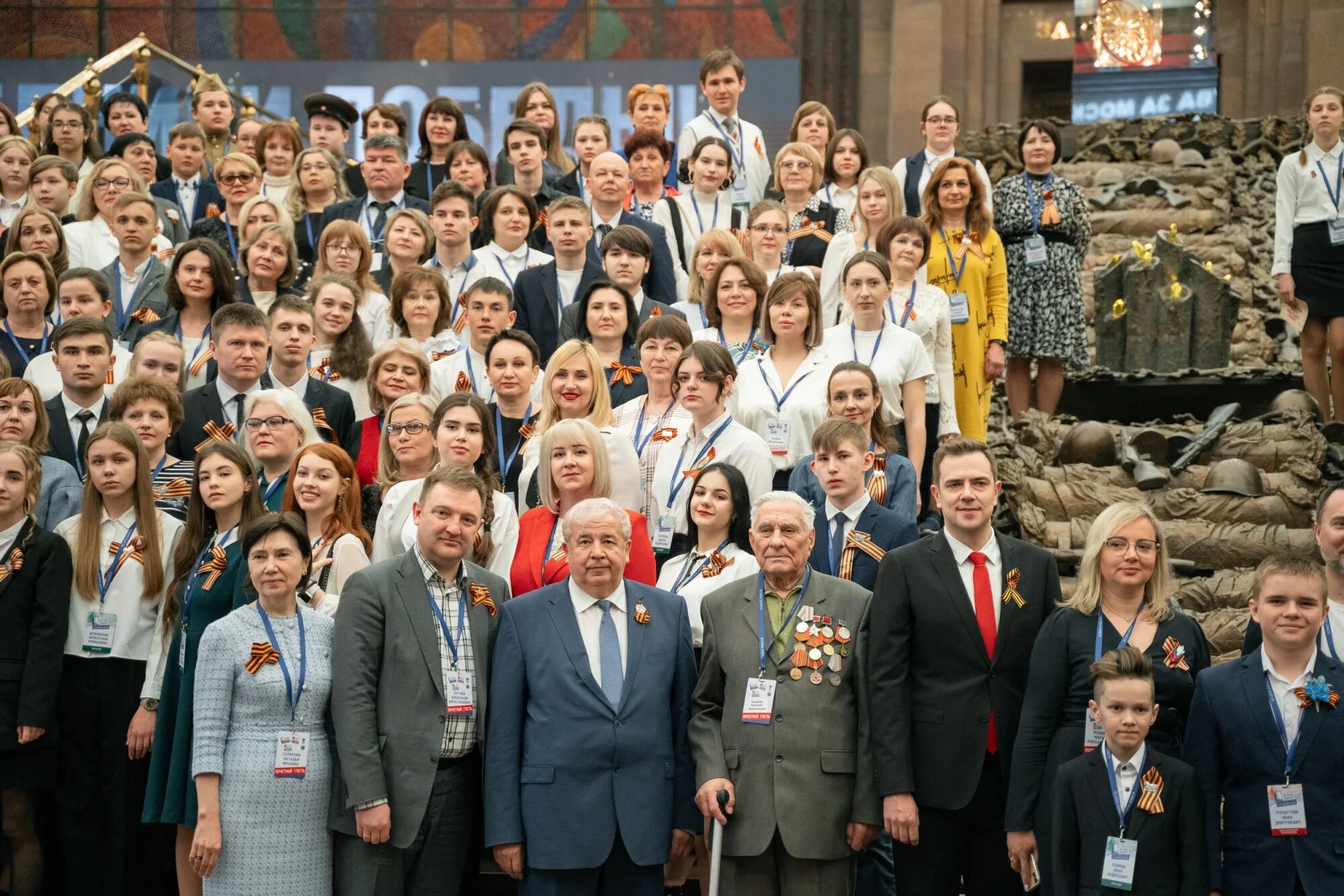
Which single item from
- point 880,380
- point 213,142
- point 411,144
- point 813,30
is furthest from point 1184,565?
point 411,144

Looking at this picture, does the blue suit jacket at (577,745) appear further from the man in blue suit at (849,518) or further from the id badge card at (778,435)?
the id badge card at (778,435)

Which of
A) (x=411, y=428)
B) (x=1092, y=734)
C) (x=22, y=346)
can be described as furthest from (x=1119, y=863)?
Answer: (x=22, y=346)

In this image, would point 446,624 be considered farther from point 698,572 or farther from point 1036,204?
point 1036,204

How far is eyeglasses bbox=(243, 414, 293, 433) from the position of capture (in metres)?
6.92

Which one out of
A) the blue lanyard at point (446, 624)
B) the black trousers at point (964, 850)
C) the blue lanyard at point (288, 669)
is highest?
the blue lanyard at point (446, 624)

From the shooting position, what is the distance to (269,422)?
6.92 meters

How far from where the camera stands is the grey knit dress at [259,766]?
18.5 feet

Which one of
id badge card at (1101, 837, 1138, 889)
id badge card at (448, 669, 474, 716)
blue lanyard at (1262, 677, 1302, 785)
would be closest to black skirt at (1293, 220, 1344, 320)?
blue lanyard at (1262, 677, 1302, 785)

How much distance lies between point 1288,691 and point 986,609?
3.25 feet

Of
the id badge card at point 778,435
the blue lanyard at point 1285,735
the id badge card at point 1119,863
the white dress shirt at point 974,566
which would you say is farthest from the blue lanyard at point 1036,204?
the id badge card at point 1119,863

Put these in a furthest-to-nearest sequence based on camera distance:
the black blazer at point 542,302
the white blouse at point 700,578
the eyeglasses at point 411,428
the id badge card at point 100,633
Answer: the black blazer at point 542,302, the eyeglasses at point 411,428, the id badge card at point 100,633, the white blouse at point 700,578

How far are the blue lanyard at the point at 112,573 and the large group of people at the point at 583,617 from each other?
13mm

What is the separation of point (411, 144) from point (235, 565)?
15011 millimetres

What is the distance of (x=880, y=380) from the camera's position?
25.9ft
